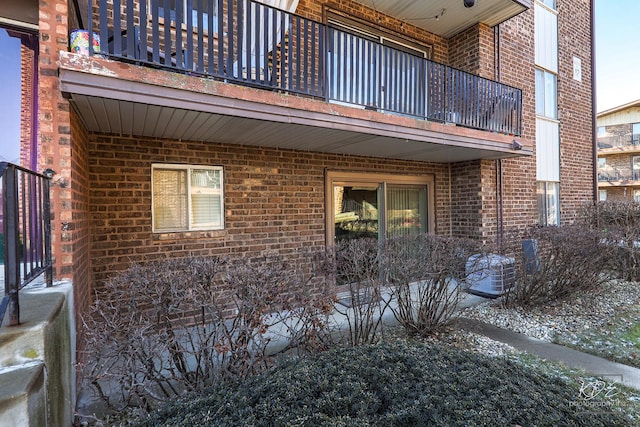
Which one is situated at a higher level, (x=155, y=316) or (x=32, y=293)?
(x=32, y=293)

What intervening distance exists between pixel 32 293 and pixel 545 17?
1180 centimetres

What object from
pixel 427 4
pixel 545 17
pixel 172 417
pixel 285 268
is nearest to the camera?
pixel 172 417

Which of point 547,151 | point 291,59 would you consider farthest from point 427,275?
point 547,151

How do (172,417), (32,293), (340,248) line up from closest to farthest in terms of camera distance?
1. (172,417)
2. (32,293)
3. (340,248)

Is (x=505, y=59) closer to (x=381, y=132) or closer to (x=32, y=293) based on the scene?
(x=381, y=132)

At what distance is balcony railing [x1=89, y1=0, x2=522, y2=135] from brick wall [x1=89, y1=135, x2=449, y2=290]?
4.20 ft

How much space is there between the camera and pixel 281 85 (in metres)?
4.33

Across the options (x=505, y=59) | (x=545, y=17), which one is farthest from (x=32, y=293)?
(x=545, y=17)

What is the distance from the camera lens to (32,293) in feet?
8.53

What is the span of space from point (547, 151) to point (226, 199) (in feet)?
27.5

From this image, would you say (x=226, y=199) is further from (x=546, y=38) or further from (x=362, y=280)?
(x=546, y=38)

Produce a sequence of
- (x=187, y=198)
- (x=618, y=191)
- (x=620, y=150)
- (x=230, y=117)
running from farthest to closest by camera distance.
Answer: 1. (x=618, y=191)
2. (x=620, y=150)
3. (x=187, y=198)
4. (x=230, y=117)

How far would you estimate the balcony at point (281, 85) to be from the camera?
3246mm

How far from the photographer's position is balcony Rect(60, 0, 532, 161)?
10.6 feet
